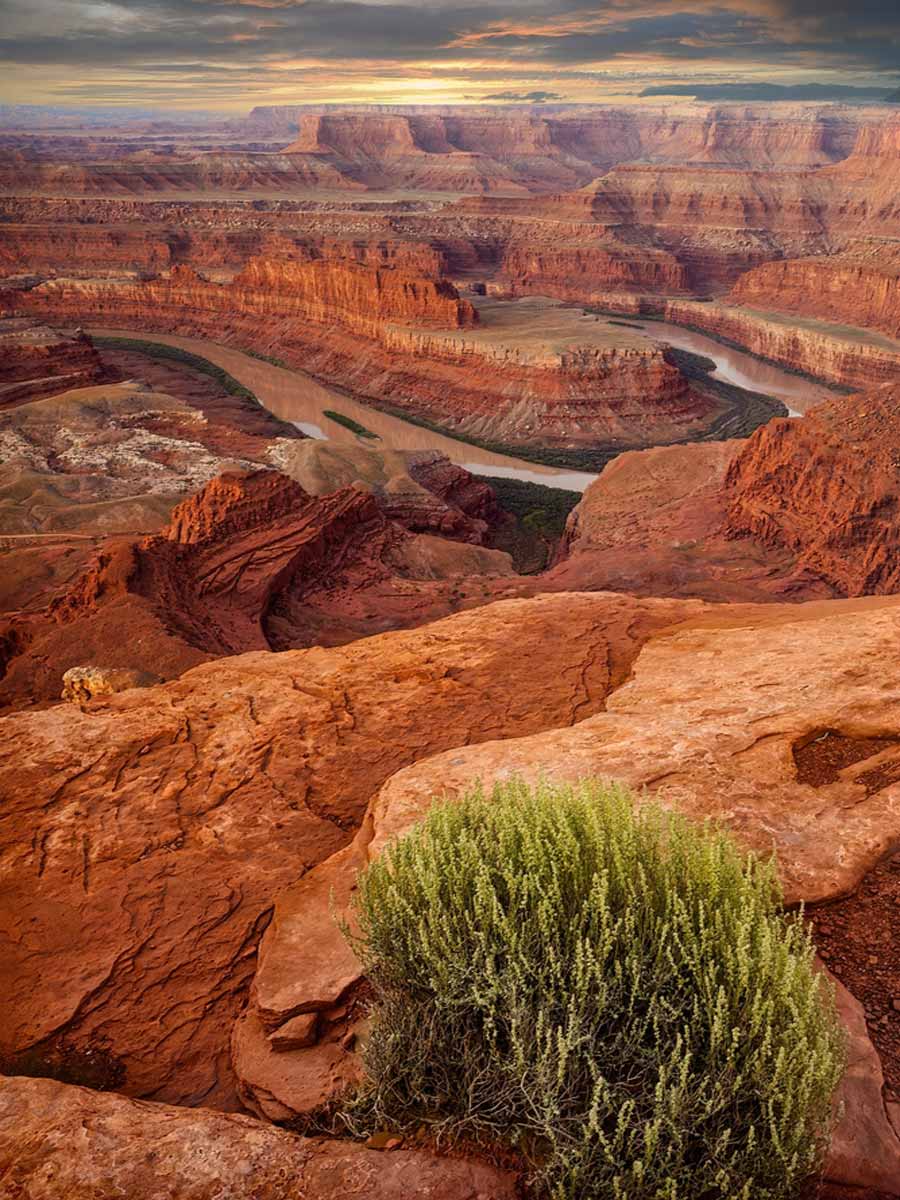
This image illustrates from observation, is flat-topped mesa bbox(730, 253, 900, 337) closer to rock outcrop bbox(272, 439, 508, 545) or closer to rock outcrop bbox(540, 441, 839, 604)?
rock outcrop bbox(540, 441, 839, 604)

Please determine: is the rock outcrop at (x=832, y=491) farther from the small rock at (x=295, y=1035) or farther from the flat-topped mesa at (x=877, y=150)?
the flat-topped mesa at (x=877, y=150)

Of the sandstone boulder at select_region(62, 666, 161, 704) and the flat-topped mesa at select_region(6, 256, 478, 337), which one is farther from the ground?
the sandstone boulder at select_region(62, 666, 161, 704)

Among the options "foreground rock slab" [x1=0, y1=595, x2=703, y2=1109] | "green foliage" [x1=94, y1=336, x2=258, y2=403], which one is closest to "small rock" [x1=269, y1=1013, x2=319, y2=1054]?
"foreground rock slab" [x1=0, y1=595, x2=703, y2=1109]

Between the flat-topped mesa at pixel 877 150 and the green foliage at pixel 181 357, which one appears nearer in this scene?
the green foliage at pixel 181 357

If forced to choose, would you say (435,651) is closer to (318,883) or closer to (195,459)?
(318,883)

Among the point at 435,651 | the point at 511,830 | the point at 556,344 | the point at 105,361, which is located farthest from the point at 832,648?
the point at 105,361

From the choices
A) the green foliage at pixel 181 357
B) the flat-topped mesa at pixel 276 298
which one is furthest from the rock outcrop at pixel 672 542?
the green foliage at pixel 181 357
